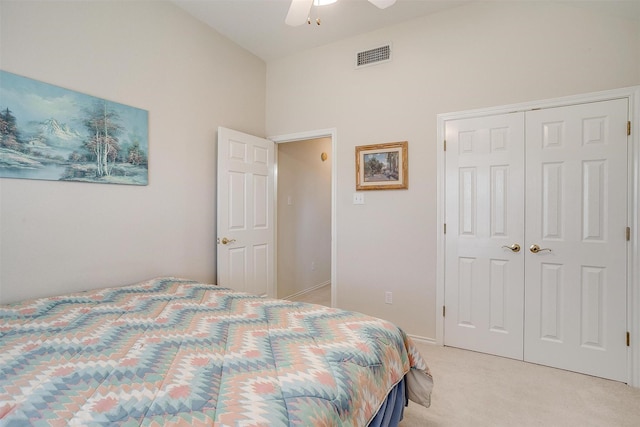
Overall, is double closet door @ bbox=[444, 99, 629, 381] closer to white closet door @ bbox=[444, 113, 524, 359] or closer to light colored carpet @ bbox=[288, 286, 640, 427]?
white closet door @ bbox=[444, 113, 524, 359]

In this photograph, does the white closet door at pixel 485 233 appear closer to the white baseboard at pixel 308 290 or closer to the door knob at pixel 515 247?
the door knob at pixel 515 247

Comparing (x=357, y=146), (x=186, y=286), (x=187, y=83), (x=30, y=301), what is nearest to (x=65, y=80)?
(x=187, y=83)

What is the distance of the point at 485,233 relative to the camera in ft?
8.18

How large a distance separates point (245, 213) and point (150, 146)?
41.1 inches

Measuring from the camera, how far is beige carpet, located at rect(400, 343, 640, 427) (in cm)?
170

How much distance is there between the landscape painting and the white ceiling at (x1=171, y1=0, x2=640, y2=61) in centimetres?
116

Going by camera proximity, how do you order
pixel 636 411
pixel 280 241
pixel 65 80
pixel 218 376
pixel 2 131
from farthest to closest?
pixel 280 241
pixel 65 80
pixel 636 411
pixel 2 131
pixel 218 376

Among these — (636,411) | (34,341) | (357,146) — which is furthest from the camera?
(357,146)

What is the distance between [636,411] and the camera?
177 cm

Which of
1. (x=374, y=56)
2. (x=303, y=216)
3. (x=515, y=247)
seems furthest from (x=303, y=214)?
(x=515, y=247)

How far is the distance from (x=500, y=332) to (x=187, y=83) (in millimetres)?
3395

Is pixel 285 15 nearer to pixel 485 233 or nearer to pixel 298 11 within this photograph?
pixel 298 11

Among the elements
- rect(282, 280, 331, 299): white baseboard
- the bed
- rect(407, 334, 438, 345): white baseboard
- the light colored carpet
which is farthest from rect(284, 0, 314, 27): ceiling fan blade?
rect(282, 280, 331, 299): white baseboard

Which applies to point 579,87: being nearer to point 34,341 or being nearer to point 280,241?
point 280,241
